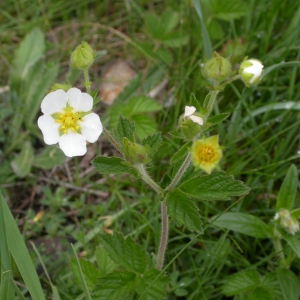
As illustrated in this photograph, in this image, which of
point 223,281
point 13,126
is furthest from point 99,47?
point 223,281

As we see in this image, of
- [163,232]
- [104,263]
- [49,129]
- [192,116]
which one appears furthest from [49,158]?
[192,116]

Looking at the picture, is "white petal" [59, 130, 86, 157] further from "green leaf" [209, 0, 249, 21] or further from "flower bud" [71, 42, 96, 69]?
"green leaf" [209, 0, 249, 21]

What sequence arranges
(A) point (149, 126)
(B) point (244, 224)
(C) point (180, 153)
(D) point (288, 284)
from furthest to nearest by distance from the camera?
(A) point (149, 126)
(B) point (244, 224)
(D) point (288, 284)
(C) point (180, 153)

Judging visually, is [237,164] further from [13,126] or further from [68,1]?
[68,1]

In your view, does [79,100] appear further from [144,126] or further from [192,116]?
[144,126]

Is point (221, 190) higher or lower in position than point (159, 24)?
lower

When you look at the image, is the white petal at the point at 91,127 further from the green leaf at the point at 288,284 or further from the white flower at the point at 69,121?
the green leaf at the point at 288,284

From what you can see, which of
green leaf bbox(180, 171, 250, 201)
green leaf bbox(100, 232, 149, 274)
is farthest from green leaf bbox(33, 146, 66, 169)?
green leaf bbox(180, 171, 250, 201)
